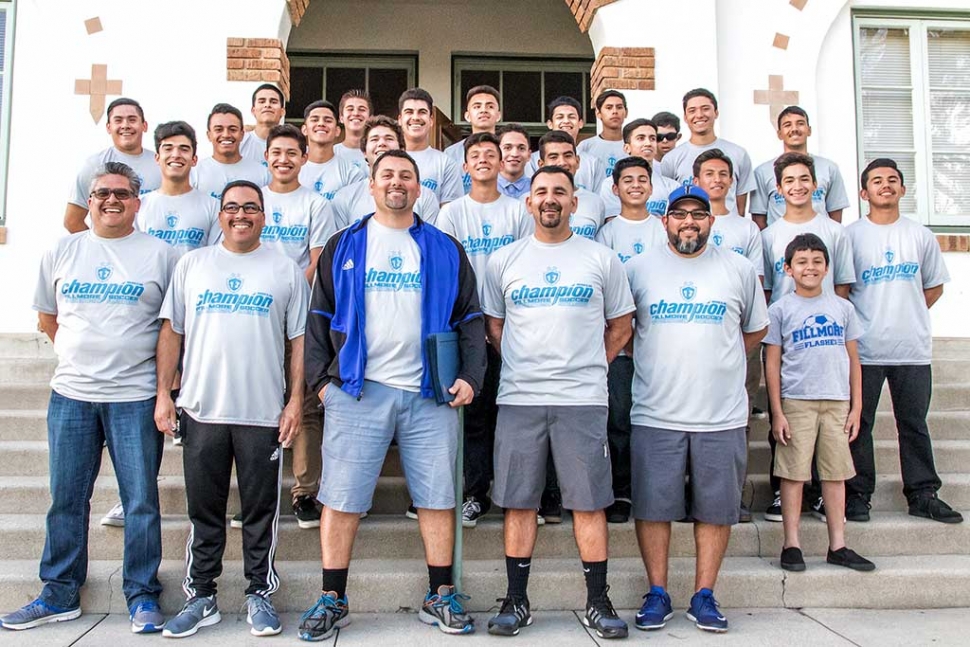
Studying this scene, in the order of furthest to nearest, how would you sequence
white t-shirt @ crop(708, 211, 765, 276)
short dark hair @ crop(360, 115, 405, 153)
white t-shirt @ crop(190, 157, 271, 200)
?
short dark hair @ crop(360, 115, 405, 153) < white t-shirt @ crop(190, 157, 271, 200) < white t-shirt @ crop(708, 211, 765, 276)

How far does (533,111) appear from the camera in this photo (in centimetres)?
911

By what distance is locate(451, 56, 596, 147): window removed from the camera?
9.05m

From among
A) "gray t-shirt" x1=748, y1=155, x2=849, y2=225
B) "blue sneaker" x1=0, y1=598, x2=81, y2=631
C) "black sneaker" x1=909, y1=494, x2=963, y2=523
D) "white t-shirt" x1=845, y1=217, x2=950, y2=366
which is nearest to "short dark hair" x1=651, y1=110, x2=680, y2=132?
"gray t-shirt" x1=748, y1=155, x2=849, y2=225

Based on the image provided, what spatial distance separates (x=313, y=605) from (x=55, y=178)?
187 inches

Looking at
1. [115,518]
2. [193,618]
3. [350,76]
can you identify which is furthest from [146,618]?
[350,76]

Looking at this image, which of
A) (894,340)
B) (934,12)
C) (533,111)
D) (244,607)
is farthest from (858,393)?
(533,111)

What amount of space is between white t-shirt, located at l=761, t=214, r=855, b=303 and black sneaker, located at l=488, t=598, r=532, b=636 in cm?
233

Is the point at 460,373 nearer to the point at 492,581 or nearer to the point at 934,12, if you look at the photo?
the point at 492,581

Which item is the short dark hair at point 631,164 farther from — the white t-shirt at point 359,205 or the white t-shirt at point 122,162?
the white t-shirt at point 122,162

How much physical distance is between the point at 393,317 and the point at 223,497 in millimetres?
1097

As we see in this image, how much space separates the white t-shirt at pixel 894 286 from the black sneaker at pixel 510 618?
2.45 m

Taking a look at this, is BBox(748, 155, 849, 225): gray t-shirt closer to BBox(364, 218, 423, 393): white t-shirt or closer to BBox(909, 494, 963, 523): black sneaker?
BBox(909, 494, 963, 523): black sneaker

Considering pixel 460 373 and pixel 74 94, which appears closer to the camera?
pixel 460 373

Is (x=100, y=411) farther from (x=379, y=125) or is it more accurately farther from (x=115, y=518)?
(x=379, y=125)
